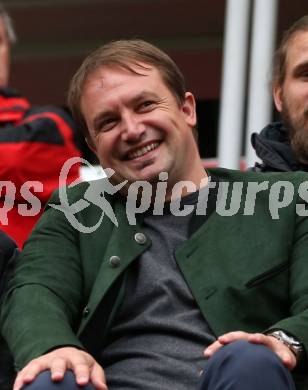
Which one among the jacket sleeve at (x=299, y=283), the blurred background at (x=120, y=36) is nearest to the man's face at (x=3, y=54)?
the jacket sleeve at (x=299, y=283)

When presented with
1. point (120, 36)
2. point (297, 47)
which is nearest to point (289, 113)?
point (297, 47)

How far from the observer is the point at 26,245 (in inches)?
93.9

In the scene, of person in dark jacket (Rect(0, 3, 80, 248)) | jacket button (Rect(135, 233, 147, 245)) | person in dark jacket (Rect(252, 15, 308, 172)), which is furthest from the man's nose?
person in dark jacket (Rect(0, 3, 80, 248))

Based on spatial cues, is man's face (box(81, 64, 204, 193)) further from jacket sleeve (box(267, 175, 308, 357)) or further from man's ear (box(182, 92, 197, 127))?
jacket sleeve (box(267, 175, 308, 357))

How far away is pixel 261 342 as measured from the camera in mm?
1853

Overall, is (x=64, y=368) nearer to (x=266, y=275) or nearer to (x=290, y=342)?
(x=290, y=342)

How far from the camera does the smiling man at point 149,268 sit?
6.72 ft

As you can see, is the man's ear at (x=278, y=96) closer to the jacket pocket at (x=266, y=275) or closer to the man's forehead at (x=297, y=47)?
the man's forehead at (x=297, y=47)

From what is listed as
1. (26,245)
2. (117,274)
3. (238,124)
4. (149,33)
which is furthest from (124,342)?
(149,33)

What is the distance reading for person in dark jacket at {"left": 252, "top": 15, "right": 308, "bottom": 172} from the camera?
2.77 meters

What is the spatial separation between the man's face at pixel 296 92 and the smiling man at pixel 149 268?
348mm

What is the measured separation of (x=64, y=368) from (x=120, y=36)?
4.32 m

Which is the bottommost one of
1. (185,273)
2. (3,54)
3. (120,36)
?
(120,36)

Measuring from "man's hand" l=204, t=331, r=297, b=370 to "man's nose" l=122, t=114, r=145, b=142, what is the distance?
66 centimetres
